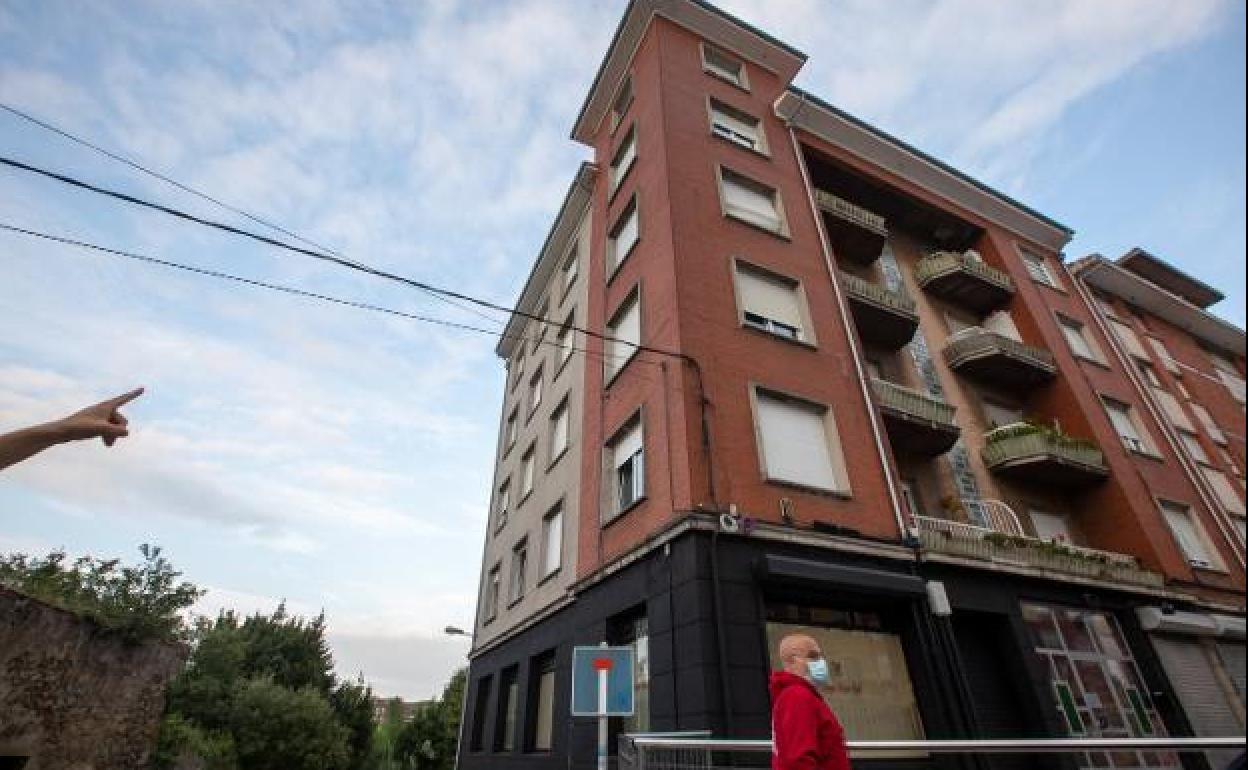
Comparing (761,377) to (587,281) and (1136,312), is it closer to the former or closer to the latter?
(587,281)

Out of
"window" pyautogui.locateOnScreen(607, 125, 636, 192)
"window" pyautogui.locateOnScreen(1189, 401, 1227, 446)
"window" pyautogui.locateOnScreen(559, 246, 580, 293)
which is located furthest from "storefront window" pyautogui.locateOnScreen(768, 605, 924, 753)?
"window" pyautogui.locateOnScreen(1189, 401, 1227, 446)

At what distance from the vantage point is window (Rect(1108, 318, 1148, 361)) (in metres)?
22.6

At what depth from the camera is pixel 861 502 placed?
34.2ft

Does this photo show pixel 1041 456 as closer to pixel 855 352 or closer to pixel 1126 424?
pixel 855 352

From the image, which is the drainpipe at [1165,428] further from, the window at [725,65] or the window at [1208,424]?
the window at [725,65]

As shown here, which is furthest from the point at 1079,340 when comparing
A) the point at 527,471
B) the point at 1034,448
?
the point at 527,471

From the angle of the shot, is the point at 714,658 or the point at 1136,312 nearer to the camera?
the point at 714,658

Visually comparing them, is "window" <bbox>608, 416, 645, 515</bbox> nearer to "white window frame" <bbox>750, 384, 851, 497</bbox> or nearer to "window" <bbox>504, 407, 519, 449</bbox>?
"white window frame" <bbox>750, 384, 851, 497</bbox>

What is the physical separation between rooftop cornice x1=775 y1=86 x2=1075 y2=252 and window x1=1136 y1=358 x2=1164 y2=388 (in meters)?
5.48

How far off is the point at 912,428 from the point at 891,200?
31.3ft

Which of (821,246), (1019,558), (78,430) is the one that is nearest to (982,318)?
(821,246)

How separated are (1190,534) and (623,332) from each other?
16.3 metres

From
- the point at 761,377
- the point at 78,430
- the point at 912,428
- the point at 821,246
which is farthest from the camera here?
the point at 821,246

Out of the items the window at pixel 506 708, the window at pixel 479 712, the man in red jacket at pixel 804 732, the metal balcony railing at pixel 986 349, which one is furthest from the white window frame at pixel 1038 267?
the window at pixel 479 712
